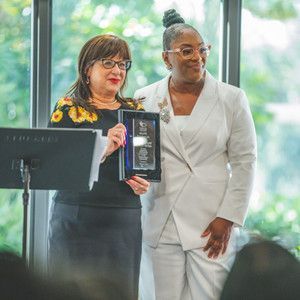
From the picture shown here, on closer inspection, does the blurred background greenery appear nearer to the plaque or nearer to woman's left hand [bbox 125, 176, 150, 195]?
the plaque

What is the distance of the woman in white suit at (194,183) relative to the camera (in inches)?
121

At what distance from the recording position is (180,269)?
3.08 meters

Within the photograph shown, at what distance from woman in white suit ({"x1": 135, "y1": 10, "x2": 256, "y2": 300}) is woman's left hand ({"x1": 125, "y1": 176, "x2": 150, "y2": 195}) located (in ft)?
0.77

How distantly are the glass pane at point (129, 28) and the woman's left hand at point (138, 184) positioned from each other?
1.30m

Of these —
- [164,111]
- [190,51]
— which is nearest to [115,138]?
[164,111]

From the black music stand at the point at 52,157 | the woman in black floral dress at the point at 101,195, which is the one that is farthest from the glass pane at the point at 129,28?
the black music stand at the point at 52,157

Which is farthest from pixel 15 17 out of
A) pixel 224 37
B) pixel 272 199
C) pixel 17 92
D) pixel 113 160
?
pixel 272 199

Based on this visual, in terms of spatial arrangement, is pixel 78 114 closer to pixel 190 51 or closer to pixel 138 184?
pixel 138 184

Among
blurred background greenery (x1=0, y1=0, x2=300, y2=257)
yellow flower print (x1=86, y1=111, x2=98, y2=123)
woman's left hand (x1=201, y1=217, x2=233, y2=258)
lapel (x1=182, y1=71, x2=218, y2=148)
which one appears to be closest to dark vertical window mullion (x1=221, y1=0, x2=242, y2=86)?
blurred background greenery (x1=0, y1=0, x2=300, y2=257)

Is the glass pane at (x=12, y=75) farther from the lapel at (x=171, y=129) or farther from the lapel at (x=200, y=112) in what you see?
the lapel at (x=200, y=112)

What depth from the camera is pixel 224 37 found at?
420cm

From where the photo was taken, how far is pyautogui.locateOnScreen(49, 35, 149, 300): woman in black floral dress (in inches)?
114

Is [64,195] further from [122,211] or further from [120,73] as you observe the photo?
[120,73]

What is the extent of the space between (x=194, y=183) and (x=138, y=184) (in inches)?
12.2
